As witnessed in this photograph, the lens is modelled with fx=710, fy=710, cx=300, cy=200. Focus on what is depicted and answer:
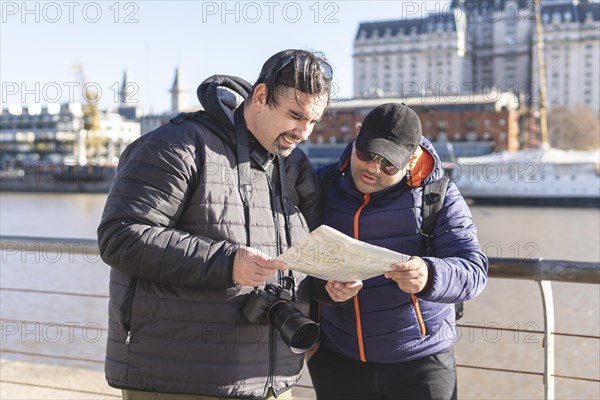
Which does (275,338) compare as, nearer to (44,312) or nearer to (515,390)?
(515,390)

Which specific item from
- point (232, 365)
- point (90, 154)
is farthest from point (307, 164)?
point (90, 154)

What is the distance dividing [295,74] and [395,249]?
0.62 meters

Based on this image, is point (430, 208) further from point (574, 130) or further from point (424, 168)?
point (574, 130)

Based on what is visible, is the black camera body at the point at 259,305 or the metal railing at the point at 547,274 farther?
the metal railing at the point at 547,274

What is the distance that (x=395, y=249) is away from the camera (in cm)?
211

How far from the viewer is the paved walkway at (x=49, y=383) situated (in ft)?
11.1

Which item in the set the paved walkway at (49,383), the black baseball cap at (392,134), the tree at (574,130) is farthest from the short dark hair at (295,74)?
the tree at (574,130)

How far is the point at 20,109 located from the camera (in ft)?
320

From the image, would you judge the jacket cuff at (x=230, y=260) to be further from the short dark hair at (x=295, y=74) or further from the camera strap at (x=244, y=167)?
the short dark hair at (x=295, y=74)

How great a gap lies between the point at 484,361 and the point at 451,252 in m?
6.25

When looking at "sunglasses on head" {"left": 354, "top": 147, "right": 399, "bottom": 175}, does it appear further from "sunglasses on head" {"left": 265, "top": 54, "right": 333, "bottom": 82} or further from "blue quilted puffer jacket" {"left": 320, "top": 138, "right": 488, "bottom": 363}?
"sunglasses on head" {"left": 265, "top": 54, "right": 333, "bottom": 82}

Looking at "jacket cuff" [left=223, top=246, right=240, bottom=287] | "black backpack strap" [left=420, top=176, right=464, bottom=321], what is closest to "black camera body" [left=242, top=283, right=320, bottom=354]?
"jacket cuff" [left=223, top=246, right=240, bottom=287]

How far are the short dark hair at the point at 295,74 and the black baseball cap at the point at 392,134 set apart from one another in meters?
0.24

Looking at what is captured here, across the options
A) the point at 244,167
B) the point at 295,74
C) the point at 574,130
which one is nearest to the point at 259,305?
the point at 244,167
